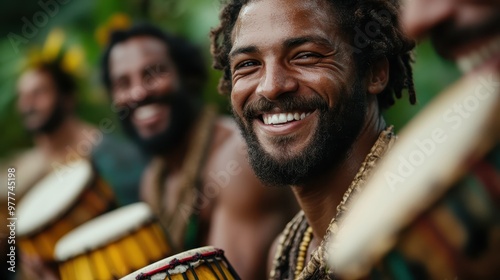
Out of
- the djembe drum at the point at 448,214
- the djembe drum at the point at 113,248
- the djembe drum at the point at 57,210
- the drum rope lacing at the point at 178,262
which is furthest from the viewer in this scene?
the djembe drum at the point at 57,210

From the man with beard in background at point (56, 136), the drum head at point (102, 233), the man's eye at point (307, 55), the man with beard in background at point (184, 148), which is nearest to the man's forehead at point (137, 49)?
the man with beard in background at point (184, 148)

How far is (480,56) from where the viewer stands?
1.35 m

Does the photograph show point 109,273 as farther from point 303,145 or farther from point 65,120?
point 65,120

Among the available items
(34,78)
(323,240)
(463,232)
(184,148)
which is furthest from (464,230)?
(34,78)

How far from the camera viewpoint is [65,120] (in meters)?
5.54

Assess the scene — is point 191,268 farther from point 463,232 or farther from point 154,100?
point 154,100

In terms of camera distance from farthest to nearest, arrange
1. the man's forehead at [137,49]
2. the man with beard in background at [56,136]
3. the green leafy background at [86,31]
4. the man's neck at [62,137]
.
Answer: the man's neck at [62,137] → the man with beard in background at [56,136] → the green leafy background at [86,31] → the man's forehead at [137,49]

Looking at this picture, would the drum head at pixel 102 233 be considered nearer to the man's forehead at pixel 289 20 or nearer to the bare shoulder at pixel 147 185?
the bare shoulder at pixel 147 185

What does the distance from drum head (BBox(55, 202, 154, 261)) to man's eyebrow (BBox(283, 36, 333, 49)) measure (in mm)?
1411

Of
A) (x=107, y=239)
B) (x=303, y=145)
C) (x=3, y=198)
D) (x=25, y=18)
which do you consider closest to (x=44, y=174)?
(x=3, y=198)

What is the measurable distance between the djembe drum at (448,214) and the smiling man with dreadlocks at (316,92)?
0.82m

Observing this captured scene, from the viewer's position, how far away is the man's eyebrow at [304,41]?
7.49ft

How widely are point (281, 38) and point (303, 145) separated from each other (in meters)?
0.33

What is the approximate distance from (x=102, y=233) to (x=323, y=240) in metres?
1.43
